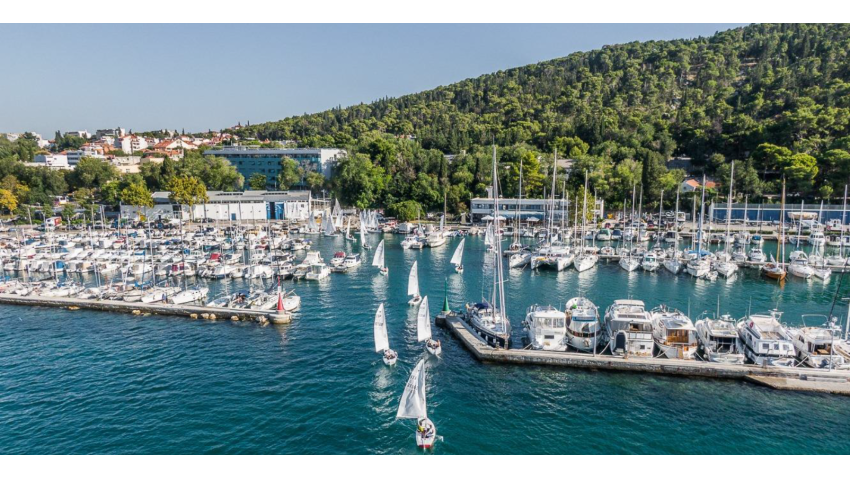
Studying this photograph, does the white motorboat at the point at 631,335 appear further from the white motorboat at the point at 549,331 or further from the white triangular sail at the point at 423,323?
the white triangular sail at the point at 423,323

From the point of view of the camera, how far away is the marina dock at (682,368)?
71.4 feet

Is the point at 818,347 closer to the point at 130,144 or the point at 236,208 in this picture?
the point at 236,208

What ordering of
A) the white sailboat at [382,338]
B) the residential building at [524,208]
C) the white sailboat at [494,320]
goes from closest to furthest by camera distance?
the white sailboat at [382,338] < the white sailboat at [494,320] < the residential building at [524,208]

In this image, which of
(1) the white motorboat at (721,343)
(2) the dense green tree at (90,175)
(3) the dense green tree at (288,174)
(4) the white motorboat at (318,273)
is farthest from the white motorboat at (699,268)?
(2) the dense green tree at (90,175)

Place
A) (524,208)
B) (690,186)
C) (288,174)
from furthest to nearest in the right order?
(288,174) < (690,186) < (524,208)

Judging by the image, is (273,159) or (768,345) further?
(273,159)

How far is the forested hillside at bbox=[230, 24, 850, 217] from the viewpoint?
76.6m

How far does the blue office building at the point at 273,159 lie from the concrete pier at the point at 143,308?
5917 centimetres

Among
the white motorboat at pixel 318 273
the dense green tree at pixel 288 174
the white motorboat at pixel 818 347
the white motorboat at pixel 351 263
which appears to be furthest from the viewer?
the dense green tree at pixel 288 174

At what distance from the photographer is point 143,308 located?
→ 33906 millimetres

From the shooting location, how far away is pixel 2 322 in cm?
3228

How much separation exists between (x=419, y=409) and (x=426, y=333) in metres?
8.43

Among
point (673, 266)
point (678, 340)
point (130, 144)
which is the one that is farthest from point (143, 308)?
point (130, 144)

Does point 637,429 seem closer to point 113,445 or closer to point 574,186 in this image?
point 113,445
